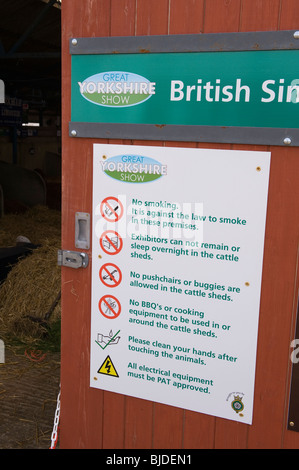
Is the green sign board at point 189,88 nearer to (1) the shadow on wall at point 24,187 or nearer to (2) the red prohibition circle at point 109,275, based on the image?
(2) the red prohibition circle at point 109,275

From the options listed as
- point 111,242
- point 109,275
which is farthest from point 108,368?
point 111,242

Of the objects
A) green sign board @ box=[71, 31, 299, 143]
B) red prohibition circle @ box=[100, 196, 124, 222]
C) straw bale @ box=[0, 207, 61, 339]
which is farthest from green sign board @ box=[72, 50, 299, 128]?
straw bale @ box=[0, 207, 61, 339]

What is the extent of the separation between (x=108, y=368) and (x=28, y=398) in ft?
6.17

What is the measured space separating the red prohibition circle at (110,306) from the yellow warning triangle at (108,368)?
0.76 feet

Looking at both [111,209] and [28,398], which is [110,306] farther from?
[28,398]

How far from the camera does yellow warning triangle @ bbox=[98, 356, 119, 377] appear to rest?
9.61 feet

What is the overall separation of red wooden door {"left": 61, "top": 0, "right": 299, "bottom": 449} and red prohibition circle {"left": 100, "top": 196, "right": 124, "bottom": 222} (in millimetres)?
91

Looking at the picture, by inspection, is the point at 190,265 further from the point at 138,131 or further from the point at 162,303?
the point at 138,131

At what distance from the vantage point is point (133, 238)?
276 cm

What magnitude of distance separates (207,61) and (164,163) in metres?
0.49

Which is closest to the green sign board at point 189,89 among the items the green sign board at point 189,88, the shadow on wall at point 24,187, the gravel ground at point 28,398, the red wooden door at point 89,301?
the green sign board at point 189,88

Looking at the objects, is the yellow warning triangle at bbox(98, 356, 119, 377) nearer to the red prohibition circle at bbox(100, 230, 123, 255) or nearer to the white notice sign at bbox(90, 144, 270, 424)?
the white notice sign at bbox(90, 144, 270, 424)

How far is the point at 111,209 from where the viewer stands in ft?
9.13

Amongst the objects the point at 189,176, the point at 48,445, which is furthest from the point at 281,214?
the point at 48,445
